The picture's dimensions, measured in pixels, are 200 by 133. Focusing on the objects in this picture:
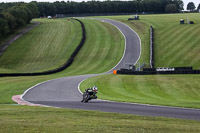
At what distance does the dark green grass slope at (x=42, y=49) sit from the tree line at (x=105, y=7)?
80.4 meters

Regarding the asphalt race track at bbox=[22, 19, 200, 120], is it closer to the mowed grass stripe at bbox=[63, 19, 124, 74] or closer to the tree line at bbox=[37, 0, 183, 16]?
the mowed grass stripe at bbox=[63, 19, 124, 74]

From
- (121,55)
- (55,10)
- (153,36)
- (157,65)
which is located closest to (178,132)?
(157,65)

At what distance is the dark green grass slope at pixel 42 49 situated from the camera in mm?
72831

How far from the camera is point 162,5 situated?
195 meters

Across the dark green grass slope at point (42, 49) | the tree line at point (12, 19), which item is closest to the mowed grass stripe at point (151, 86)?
the dark green grass slope at point (42, 49)

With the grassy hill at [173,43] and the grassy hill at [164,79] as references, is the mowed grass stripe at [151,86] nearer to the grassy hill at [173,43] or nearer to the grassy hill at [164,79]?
the grassy hill at [164,79]

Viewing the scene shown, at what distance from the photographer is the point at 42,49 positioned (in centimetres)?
8319

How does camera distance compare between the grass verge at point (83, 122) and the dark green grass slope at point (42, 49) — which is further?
the dark green grass slope at point (42, 49)

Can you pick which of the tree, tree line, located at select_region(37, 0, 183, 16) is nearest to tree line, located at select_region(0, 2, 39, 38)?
tree line, located at select_region(37, 0, 183, 16)

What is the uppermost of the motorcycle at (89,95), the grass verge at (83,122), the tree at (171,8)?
the tree at (171,8)

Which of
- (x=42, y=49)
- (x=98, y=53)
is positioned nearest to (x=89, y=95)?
(x=98, y=53)

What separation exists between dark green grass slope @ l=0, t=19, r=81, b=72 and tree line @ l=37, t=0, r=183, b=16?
8043 centimetres

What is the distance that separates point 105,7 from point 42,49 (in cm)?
10931

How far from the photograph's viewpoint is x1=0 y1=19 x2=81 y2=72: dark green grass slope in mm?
72831
